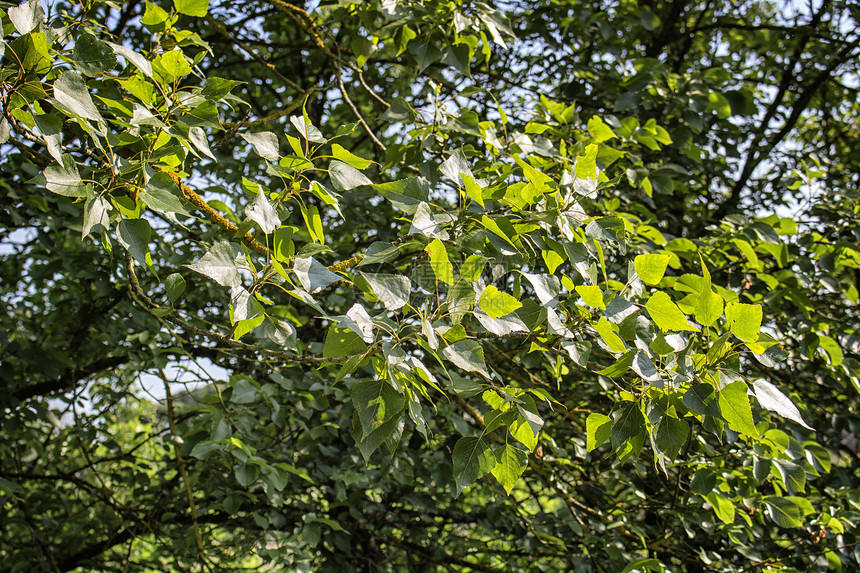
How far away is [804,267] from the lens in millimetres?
1994

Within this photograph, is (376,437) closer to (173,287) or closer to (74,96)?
(173,287)

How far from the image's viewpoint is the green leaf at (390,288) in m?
0.91

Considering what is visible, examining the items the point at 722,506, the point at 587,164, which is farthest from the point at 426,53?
the point at 722,506

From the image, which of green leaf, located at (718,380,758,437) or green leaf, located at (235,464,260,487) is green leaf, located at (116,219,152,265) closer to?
green leaf, located at (235,464,260,487)

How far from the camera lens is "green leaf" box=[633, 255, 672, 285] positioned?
1.15m

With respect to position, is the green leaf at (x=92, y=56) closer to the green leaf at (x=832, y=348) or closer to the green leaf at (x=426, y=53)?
the green leaf at (x=426, y=53)

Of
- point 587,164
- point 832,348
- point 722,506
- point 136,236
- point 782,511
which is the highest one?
point 136,236

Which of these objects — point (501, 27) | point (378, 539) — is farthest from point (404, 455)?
point (501, 27)

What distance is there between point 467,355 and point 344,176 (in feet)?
1.51

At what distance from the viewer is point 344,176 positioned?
1.15 metres

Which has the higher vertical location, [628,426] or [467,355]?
[467,355]

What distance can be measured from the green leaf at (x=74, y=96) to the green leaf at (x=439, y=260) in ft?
1.80

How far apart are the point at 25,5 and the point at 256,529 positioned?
7.04 ft

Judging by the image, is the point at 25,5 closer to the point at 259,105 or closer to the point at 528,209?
the point at 528,209
